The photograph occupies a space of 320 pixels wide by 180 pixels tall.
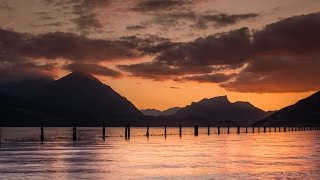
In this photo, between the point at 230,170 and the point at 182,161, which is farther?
the point at 182,161

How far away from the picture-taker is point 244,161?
45031 mm

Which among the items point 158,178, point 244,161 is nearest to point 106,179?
point 158,178

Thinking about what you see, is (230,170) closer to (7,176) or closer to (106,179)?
(106,179)

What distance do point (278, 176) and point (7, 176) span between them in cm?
1647

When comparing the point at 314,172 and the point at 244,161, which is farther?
the point at 244,161

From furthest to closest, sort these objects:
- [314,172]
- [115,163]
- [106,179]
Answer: [115,163] < [314,172] < [106,179]

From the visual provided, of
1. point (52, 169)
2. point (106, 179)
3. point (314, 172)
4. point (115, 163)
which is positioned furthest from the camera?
point (115, 163)

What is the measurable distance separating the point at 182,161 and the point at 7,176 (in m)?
16.3

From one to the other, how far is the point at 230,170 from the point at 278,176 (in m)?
4.50

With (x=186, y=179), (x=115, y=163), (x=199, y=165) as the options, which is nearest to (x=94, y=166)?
(x=115, y=163)

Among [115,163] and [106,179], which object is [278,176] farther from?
[115,163]

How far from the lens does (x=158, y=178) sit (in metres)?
33.0

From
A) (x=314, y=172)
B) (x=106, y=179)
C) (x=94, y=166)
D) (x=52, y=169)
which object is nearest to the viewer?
(x=106, y=179)

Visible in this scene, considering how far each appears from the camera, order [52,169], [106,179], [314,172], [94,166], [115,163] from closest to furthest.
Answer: [106,179], [314,172], [52,169], [94,166], [115,163]
